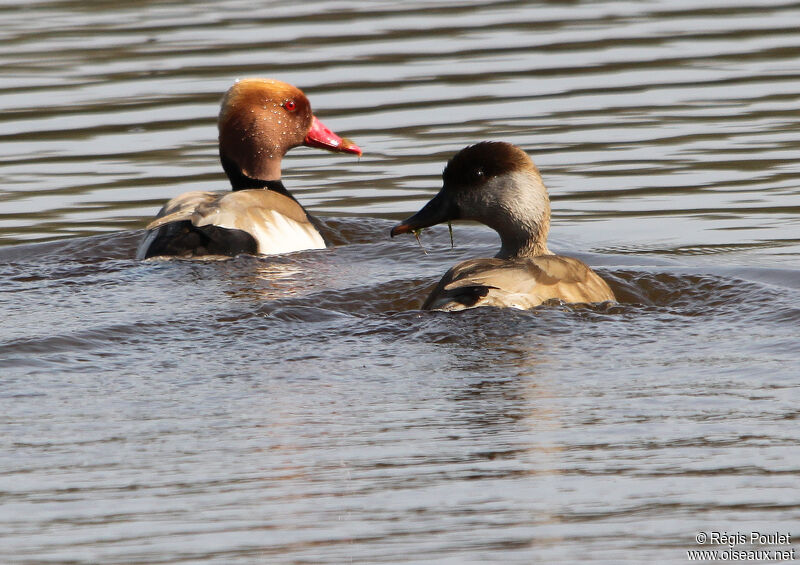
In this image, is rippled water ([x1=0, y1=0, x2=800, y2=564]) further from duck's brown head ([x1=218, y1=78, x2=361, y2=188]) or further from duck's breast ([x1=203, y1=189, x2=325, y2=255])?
duck's brown head ([x1=218, y1=78, x2=361, y2=188])

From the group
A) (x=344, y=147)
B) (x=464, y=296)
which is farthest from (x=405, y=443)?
(x=344, y=147)

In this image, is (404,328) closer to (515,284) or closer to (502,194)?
(515,284)

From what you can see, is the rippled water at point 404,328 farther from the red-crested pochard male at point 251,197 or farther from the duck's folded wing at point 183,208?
the duck's folded wing at point 183,208

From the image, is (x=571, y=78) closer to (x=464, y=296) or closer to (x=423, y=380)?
(x=464, y=296)

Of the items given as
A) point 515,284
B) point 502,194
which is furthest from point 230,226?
point 515,284

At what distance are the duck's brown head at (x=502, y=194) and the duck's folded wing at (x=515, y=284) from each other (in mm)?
386

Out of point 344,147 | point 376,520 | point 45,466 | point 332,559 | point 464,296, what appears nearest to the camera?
point 332,559

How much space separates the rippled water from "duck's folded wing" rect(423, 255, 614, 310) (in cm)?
11

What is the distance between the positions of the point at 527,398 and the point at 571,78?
385 inches

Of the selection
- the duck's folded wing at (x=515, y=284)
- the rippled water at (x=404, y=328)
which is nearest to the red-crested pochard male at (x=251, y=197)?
the rippled water at (x=404, y=328)

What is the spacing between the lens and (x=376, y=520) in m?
4.21

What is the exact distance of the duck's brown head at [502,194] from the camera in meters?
7.78

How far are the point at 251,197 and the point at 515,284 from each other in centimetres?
296

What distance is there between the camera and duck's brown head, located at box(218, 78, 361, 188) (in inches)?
408
